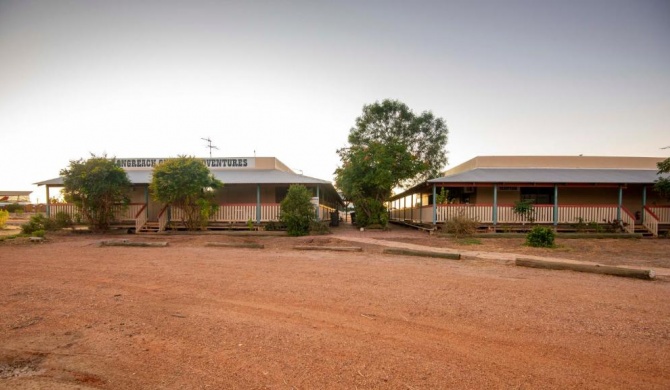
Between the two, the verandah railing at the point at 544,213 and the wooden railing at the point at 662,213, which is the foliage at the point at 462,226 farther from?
the wooden railing at the point at 662,213

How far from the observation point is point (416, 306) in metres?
5.22

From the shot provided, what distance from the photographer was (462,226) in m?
16.1

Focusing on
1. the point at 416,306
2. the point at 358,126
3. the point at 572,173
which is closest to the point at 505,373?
the point at 416,306

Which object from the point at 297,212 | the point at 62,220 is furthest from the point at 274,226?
the point at 62,220

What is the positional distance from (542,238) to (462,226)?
12.3ft

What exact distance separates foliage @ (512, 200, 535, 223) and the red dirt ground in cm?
1095

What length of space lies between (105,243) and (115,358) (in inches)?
435

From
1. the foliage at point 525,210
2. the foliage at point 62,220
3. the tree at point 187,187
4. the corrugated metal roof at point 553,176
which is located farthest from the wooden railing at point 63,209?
the foliage at point 525,210

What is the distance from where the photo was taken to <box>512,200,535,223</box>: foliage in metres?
17.8

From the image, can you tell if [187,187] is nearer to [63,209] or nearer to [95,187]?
[95,187]

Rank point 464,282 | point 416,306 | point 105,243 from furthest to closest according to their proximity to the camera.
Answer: point 105,243 < point 464,282 < point 416,306

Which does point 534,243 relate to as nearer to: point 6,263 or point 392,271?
point 392,271

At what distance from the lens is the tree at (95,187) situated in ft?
54.3

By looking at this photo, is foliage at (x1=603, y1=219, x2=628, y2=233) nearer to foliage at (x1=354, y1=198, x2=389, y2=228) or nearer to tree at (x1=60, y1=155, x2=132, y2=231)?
foliage at (x1=354, y1=198, x2=389, y2=228)
